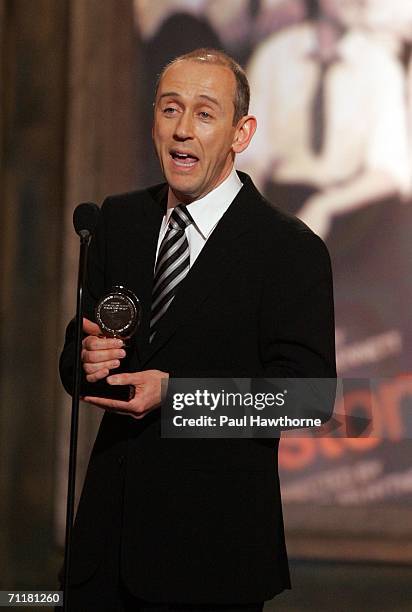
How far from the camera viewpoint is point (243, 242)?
1.78 metres

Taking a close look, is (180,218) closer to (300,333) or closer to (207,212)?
(207,212)

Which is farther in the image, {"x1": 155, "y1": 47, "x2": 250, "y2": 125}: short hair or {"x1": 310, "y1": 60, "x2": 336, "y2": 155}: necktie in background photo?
{"x1": 310, "y1": 60, "x2": 336, "y2": 155}: necktie in background photo

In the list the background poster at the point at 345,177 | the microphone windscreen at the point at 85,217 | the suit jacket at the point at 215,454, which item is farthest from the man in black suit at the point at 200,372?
the background poster at the point at 345,177

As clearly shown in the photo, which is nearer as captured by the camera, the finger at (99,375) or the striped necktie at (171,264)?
the finger at (99,375)

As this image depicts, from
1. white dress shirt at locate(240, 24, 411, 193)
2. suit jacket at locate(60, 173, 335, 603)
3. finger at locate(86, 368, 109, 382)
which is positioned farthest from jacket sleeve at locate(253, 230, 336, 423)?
white dress shirt at locate(240, 24, 411, 193)

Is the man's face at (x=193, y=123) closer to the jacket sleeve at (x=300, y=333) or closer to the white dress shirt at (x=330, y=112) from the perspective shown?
the jacket sleeve at (x=300, y=333)

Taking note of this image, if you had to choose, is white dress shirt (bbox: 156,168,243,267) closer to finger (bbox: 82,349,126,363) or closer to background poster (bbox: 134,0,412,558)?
finger (bbox: 82,349,126,363)

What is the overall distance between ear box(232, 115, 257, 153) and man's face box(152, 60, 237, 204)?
3 cm

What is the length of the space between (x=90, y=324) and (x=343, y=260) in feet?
6.82

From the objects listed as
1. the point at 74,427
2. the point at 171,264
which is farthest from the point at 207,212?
the point at 74,427

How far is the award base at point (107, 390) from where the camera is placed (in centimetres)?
168

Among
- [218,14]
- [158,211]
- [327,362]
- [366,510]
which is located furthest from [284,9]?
[327,362]

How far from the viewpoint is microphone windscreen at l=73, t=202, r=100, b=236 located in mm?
1670

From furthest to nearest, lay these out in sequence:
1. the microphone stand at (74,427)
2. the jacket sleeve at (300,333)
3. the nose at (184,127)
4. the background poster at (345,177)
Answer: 1. the background poster at (345,177)
2. the nose at (184,127)
3. the jacket sleeve at (300,333)
4. the microphone stand at (74,427)
